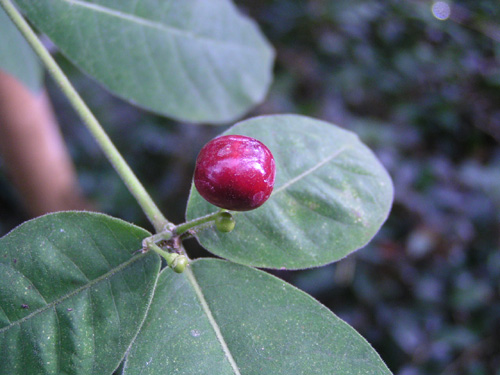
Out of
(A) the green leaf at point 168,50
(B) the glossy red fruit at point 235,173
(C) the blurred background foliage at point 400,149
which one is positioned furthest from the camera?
(C) the blurred background foliage at point 400,149

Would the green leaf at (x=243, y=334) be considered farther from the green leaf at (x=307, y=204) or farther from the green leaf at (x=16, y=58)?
the green leaf at (x=16, y=58)

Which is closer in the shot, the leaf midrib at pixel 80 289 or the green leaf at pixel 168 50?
the leaf midrib at pixel 80 289

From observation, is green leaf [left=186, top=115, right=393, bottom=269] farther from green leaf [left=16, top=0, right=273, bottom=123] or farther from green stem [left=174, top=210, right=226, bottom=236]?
green leaf [left=16, top=0, right=273, bottom=123]

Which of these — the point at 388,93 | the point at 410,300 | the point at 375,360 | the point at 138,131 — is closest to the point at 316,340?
the point at 375,360

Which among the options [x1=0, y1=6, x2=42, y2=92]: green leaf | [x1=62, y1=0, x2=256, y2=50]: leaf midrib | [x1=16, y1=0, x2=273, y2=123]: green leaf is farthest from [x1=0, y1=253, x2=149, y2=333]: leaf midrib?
[x1=0, y1=6, x2=42, y2=92]: green leaf

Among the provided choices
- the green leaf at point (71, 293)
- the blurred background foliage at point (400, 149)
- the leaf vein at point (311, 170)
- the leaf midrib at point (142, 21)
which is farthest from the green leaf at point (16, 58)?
the blurred background foliage at point (400, 149)

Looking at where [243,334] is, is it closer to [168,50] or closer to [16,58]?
[168,50]
